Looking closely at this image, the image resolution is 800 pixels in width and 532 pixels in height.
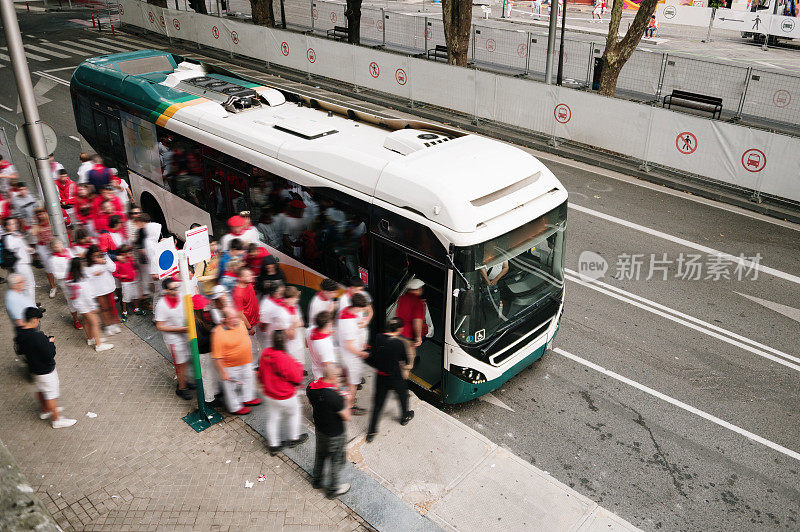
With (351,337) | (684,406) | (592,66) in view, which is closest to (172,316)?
(351,337)

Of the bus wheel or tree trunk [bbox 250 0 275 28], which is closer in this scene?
the bus wheel

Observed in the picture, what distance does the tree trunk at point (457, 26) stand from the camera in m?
22.2

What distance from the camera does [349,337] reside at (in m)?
7.78

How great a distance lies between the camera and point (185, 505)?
274 inches

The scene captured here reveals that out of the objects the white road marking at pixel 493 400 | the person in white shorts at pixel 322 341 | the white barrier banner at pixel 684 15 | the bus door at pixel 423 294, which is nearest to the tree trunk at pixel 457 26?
the bus door at pixel 423 294

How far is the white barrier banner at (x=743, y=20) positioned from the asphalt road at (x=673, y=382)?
25249mm

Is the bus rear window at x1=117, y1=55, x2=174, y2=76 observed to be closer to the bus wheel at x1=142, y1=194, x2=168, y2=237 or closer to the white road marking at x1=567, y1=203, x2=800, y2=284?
the bus wheel at x1=142, y1=194, x2=168, y2=237

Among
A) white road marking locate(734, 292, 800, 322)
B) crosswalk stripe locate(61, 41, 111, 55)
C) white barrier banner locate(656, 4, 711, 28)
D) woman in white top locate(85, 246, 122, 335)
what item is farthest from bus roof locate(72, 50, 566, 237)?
white barrier banner locate(656, 4, 711, 28)

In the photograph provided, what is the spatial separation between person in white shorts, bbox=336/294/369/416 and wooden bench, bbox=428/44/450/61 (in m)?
21.3

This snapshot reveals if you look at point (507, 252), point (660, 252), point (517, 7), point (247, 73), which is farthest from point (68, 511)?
point (517, 7)

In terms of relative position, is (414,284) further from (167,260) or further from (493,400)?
(167,260)

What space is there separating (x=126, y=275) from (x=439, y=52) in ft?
71.0

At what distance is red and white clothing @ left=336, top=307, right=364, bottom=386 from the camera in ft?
25.4

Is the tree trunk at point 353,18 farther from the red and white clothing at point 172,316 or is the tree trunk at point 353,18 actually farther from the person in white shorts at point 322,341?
the person in white shorts at point 322,341
